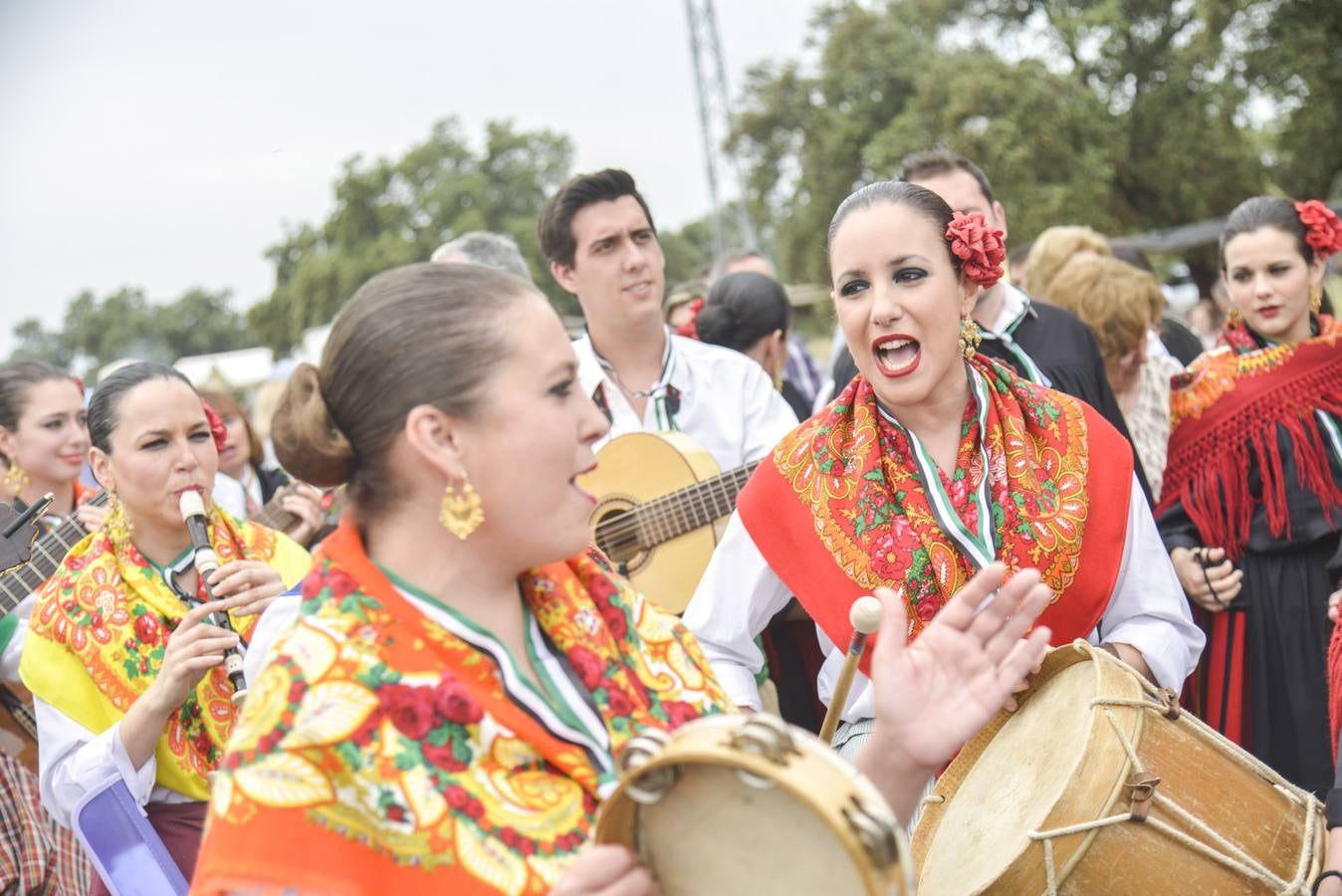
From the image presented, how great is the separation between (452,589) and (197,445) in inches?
82.8

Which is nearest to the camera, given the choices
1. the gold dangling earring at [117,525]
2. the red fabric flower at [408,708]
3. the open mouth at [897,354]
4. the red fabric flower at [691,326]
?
the red fabric flower at [408,708]

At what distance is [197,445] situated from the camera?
3783mm

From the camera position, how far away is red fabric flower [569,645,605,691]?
79.2 inches

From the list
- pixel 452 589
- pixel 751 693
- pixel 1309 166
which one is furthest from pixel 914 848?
pixel 1309 166

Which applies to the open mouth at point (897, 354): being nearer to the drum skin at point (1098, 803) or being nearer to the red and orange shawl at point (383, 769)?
the drum skin at point (1098, 803)

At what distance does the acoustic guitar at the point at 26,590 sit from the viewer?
4.16 metres

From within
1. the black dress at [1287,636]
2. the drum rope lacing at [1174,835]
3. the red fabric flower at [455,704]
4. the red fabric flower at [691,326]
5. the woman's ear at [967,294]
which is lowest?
the black dress at [1287,636]

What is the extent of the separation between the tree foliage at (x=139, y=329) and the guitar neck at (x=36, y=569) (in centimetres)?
7135

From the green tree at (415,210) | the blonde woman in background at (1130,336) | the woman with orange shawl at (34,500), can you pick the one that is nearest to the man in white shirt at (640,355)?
the blonde woman in background at (1130,336)

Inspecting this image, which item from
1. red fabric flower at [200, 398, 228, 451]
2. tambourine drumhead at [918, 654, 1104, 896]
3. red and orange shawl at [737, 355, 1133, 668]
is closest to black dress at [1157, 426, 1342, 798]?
red and orange shawl at [737, 355, 1133, 668]

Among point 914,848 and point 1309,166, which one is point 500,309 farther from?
point 1309,166

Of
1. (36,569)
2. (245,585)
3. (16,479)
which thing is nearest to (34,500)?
(16,479)

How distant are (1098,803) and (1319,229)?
2815 millimetres

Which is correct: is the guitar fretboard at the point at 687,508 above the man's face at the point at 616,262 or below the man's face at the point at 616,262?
below
